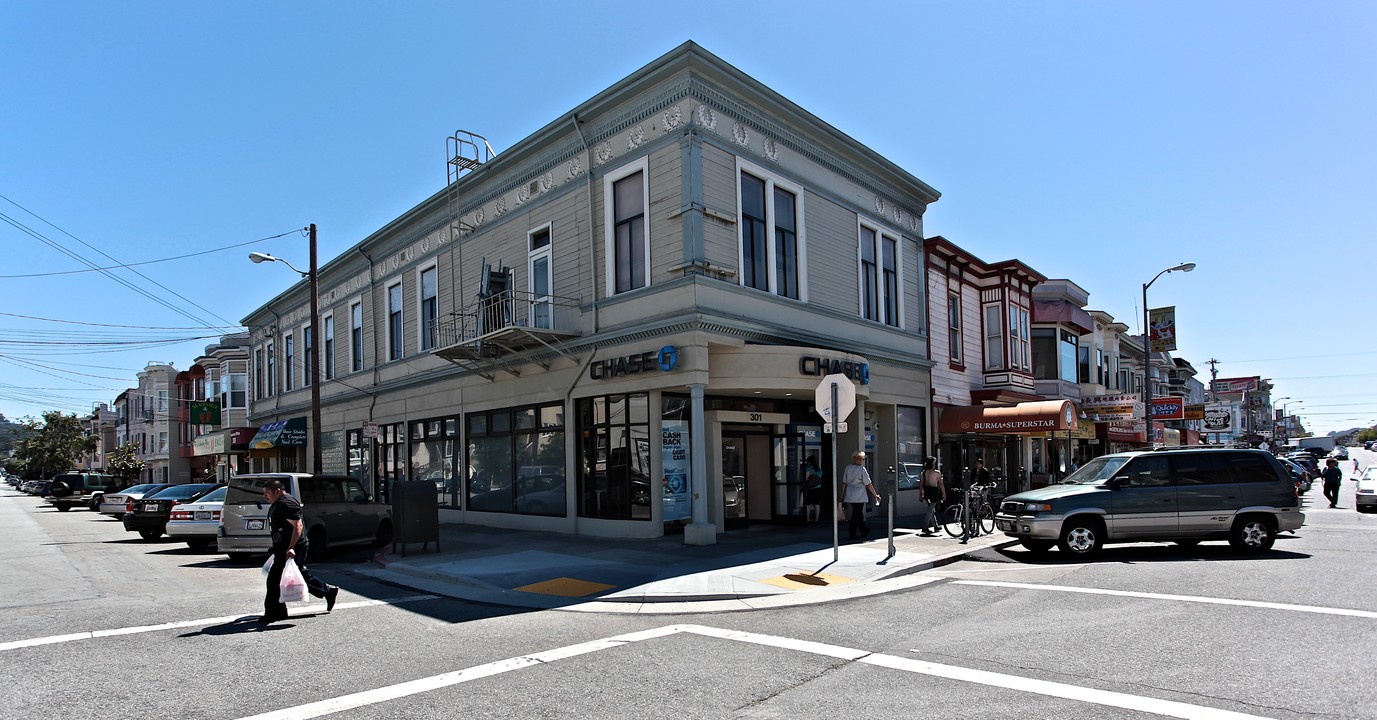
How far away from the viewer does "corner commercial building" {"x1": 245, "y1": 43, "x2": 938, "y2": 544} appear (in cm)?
1595

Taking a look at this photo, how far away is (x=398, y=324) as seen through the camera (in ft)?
86.5

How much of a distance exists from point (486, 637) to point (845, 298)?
13532mm

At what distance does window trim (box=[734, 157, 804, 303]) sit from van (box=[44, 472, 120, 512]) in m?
37.2

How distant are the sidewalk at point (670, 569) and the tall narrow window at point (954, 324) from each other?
9.21 m

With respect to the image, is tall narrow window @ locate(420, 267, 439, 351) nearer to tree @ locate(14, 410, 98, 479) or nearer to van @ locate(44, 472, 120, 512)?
van @ locate(44, 472, 120, 512)

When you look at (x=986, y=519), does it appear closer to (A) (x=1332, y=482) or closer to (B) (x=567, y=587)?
(B) (x=567, y=587)

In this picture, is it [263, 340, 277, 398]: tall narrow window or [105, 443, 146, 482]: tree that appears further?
[105, 443, 146, 482]: tree

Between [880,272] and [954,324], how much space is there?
511 cm

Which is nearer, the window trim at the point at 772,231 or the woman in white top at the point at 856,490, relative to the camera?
the woman in white top at the point at 856,490

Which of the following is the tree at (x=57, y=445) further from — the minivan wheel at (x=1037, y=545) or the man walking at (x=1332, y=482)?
the man walking at (x=1332, y=482)

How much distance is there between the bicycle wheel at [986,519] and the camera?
658 inches

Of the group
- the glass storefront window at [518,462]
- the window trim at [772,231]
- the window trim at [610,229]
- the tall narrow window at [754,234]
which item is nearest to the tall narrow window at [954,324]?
the window trim at [772,231]

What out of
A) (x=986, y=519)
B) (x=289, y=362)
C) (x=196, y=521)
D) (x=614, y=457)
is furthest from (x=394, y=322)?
(x=986, y=519)

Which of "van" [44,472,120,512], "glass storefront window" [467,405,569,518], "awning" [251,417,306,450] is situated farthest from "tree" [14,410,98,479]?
"glass storefront window" [467,405,569,518]
